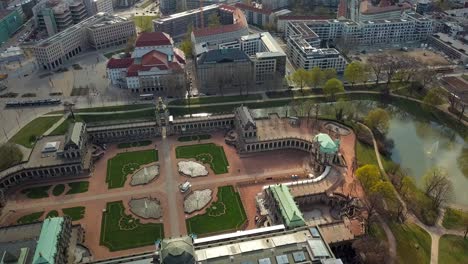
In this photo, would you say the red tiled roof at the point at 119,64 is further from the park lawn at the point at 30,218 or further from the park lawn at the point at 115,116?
the park lawn at the point at 30,218

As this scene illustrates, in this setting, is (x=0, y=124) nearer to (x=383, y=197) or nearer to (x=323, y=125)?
(x=323, y=125)

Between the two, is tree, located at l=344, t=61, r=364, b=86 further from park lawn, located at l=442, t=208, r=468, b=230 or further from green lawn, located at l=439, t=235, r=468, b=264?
green lawn, located at l=439, t=235, r=468, b=264

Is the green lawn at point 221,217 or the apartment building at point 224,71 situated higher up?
the apartment building at point 224,71

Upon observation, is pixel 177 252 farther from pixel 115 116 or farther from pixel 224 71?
pixel 224 71

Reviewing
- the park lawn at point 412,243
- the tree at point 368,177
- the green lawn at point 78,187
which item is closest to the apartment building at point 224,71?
the green lawn at point 78,187

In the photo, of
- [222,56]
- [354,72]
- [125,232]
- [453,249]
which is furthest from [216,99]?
[453,249]

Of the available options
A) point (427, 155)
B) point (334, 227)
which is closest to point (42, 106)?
point (334, 227)

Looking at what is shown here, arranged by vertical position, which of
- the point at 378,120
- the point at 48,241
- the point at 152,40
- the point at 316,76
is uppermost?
the point at 152,40

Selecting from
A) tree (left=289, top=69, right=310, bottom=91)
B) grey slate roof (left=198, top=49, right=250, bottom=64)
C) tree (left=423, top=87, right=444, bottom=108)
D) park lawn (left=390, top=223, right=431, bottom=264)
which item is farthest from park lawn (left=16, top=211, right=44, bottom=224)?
tree (left=423, top=87, right=444, bottom=108)
